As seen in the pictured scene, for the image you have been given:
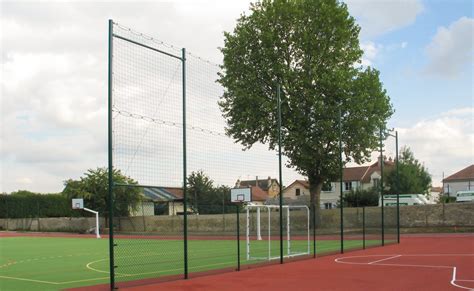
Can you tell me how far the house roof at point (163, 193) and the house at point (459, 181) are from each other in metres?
78.5

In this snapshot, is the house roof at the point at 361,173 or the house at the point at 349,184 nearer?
the house at the point at 349,184

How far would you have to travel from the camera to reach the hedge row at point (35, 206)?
47938 millimetres

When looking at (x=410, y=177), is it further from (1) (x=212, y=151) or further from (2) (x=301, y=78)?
(1) (x=212, y=151)

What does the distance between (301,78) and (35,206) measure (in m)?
28.7

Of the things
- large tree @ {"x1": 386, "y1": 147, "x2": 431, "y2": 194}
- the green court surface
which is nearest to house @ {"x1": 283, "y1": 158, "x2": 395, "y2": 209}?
large tree @ {"x1": 386, "y1": 147, "x2": 431, "y2": 194}

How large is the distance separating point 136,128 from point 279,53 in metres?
23.4

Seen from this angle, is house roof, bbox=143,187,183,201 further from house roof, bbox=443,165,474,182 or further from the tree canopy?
house roof, bbox=443,165,474,182

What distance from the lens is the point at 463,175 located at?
8625 centimetres

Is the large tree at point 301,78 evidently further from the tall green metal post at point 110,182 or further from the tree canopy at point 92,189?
the tall green metal post at point 110,182

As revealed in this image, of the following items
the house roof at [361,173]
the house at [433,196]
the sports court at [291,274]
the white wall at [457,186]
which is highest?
the house roof at [361,173]

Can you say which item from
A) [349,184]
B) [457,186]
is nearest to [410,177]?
[349,184]

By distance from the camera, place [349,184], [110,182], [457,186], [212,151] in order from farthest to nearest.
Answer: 1. [457,186]
2. [349,184]
3. [212,151]
4. [110,182]

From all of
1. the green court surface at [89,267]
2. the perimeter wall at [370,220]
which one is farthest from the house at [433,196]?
→ the green court surface at [89,267]

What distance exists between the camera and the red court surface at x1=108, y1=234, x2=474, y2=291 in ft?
36.0
